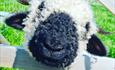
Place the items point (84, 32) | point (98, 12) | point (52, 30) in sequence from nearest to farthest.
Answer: point (52, 30) < point (84, 32) < point (98, 12)

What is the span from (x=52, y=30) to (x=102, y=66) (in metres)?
0.37

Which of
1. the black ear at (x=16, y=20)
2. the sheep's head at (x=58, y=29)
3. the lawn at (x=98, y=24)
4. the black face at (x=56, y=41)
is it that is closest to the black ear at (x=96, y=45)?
the sheep's head at (x=58, y=29)

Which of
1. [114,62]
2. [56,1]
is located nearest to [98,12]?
[114,62]

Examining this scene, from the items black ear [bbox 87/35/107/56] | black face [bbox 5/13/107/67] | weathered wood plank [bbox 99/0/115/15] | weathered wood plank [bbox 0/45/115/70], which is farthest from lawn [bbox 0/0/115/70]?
black face [bbox 5/13/107/67]

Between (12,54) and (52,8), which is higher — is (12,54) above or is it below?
below

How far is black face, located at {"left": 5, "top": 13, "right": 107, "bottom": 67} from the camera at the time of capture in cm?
107

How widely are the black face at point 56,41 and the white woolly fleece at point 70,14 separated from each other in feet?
0.08

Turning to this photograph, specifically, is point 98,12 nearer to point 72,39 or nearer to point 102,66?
point 102,66

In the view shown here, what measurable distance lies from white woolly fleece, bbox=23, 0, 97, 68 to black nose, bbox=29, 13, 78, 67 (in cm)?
2

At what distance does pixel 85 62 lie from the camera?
4.32 feet

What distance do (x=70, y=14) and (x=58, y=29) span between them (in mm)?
90

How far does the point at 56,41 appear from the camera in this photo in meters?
1.07

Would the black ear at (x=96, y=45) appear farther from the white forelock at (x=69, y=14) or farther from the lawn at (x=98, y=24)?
the lawn at (x=98, y=24)

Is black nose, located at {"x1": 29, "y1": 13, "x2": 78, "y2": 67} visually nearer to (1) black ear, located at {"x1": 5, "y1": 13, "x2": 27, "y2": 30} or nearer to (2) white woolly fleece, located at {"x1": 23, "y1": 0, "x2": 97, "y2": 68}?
(2) white woolly fleece, located at {"x1": 23, "y1": 0, "x2": 97, "y2": 68}
